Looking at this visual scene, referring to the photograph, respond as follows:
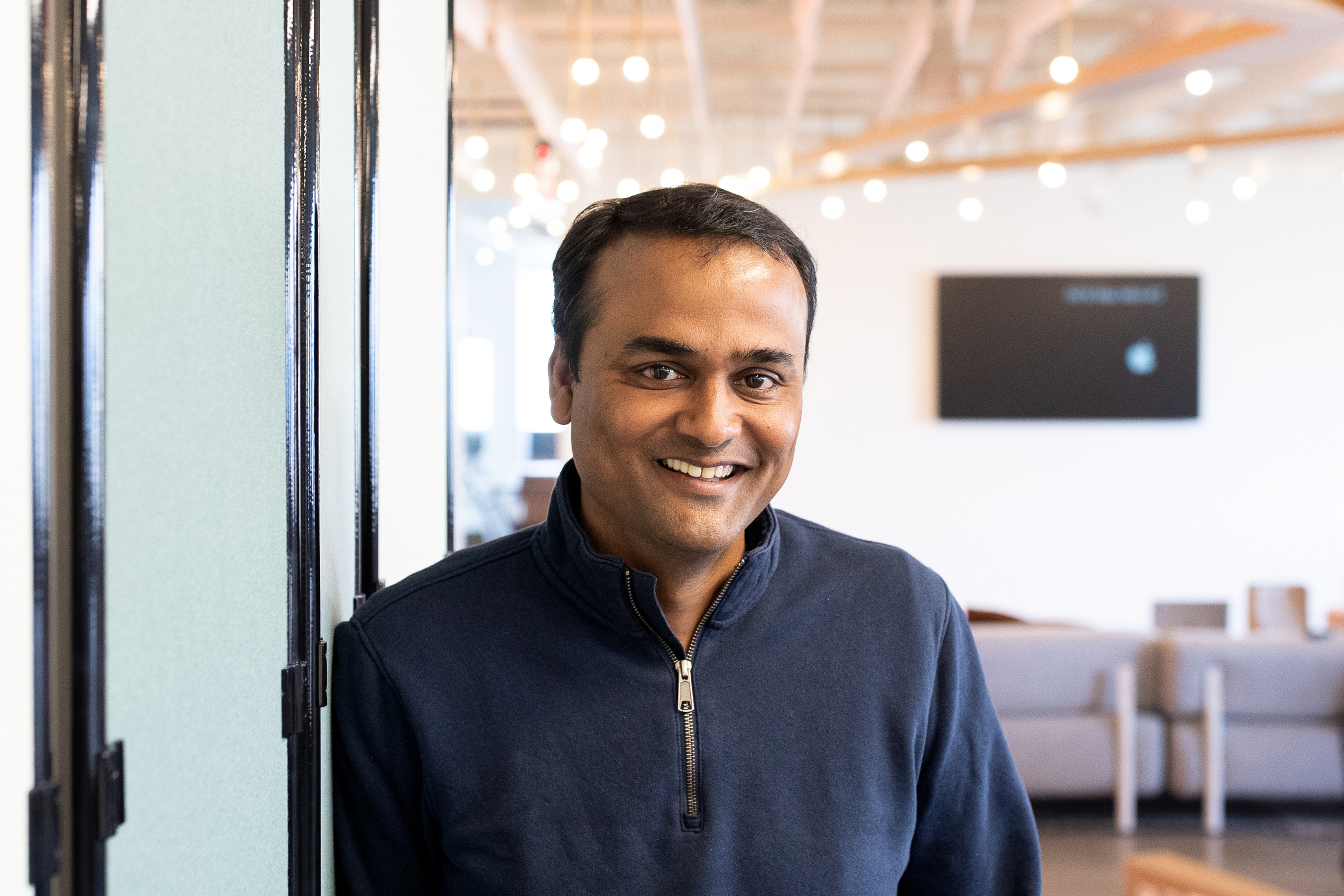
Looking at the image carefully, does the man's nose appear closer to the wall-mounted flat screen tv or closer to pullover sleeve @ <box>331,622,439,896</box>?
pullover sleeve @ <box>331,622,439,896</box>

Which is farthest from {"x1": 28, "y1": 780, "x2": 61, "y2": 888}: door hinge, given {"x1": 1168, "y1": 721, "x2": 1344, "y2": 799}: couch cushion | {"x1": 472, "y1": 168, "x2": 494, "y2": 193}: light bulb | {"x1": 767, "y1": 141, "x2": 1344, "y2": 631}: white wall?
{"x1": 767, "y1": 141, "x2": 1344, "y2": 631}: white wall

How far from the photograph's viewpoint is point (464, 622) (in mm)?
1228

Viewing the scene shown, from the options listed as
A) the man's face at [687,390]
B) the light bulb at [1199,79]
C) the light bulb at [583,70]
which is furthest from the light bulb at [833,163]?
the man's face at [687,390]

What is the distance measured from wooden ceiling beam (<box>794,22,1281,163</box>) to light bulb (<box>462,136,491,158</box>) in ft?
9.87

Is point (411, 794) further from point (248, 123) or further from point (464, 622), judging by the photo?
point (248, 123)

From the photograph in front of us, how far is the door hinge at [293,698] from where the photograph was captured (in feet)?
3.25

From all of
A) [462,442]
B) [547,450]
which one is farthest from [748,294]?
[547,450]

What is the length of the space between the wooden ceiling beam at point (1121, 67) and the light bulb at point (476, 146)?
3.01m

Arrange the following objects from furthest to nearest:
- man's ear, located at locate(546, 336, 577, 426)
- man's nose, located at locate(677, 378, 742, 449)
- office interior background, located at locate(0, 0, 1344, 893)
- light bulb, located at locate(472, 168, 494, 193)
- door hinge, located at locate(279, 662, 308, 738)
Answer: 1. light bulb, located at locate(472, 168, 494, 193)
2. man's ear, located at locate(546, 336, 577, 426)
3. man's nose, located at locate(677, 378, 742, 449)
4. door hinge, located at locate(279, 662, 308, 738)
5. office interior background, located at locate(0, 0, 1344, 893)

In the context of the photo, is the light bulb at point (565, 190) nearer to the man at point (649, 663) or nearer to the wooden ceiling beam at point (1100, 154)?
the wooden ceiling beam at point (1100, 154)

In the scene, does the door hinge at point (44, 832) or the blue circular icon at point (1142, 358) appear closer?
the door hinge at point (44, 832)

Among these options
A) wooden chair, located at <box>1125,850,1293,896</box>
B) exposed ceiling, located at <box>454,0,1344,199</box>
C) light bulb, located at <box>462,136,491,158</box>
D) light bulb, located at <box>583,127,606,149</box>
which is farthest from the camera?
light bulb, located at <box>462,136,491,158</box>

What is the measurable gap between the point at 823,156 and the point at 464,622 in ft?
16.9

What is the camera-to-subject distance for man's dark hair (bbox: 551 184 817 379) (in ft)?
A: 3.88
